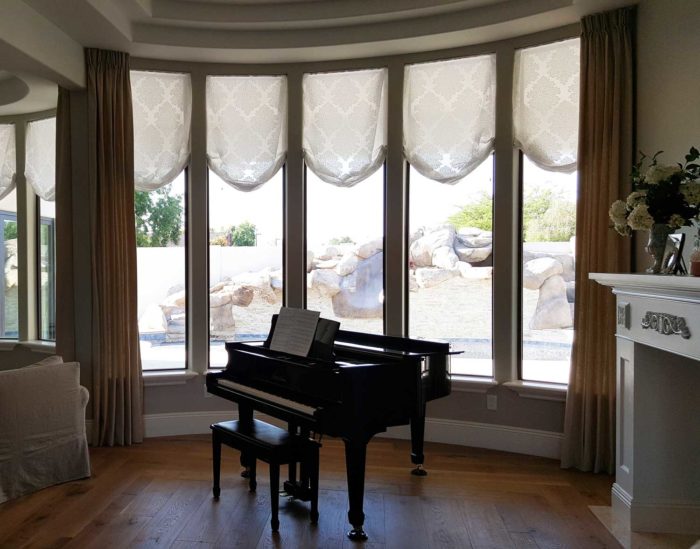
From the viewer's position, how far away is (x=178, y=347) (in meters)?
5.52

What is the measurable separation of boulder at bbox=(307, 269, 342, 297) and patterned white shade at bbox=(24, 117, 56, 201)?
277 cm

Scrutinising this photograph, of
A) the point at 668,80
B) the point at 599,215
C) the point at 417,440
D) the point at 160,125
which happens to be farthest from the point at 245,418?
the point at 668,80

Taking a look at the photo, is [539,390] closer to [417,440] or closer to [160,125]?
[417,440]

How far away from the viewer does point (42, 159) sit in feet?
20.1

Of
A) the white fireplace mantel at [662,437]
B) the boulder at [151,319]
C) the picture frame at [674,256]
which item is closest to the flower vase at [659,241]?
the picture frame at [674,256]

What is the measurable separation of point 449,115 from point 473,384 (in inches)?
86.3

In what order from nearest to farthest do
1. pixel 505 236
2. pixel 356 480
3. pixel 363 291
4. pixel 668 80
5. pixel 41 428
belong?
1. pixel 356 480
2. pixel 668 80
3. pixel 41 428
4. pixel 505 236
5. pixel 363 291

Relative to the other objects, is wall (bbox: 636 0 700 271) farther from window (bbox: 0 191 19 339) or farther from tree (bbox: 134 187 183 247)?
window (bbox: 0 191 19 339)

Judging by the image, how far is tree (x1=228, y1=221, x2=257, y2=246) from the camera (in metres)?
5.51

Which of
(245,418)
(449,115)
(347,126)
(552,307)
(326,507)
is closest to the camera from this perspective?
(326,507)

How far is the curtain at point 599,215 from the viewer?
13.8 ft

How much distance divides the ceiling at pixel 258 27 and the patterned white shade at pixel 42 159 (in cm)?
91

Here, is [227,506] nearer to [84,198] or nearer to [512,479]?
[512,479]

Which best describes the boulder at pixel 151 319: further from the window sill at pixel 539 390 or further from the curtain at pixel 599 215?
the curtain at pixel 599 215
